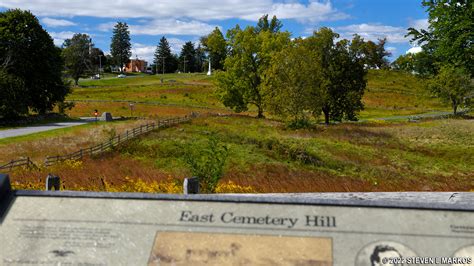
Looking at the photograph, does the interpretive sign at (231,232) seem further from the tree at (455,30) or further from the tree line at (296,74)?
the tree line at (296,74)

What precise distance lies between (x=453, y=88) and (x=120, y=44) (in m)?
119

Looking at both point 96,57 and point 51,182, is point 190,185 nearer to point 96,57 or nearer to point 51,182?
point 51,182

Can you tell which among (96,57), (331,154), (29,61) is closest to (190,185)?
(331,154)

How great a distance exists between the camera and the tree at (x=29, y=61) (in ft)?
160

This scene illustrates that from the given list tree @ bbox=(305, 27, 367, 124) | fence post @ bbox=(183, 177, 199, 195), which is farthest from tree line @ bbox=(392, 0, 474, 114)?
tree @ bbox=(305, 27, 367, 124)

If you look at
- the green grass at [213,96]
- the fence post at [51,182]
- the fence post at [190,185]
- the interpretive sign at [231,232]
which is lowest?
the green grass at [213,96]

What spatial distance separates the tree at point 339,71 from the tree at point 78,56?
6948 centimetres

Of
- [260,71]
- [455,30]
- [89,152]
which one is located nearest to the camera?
[455,30]

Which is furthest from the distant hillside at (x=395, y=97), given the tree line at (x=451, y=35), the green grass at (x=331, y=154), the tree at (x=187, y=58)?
the tree at (x=187, y=58)

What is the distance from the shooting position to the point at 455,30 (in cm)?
2208

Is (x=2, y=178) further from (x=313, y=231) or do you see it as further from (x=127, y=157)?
(x=127, y=157)

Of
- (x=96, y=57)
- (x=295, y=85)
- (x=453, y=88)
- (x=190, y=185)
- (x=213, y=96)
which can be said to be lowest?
(x=213, y=96)

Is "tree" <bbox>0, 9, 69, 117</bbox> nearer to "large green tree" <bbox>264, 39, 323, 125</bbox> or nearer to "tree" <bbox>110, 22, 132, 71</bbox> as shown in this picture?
"large green tree" <bbox>264, 39, 323, 125</bbox>

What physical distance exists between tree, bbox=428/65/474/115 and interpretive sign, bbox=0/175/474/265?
6945 cm
